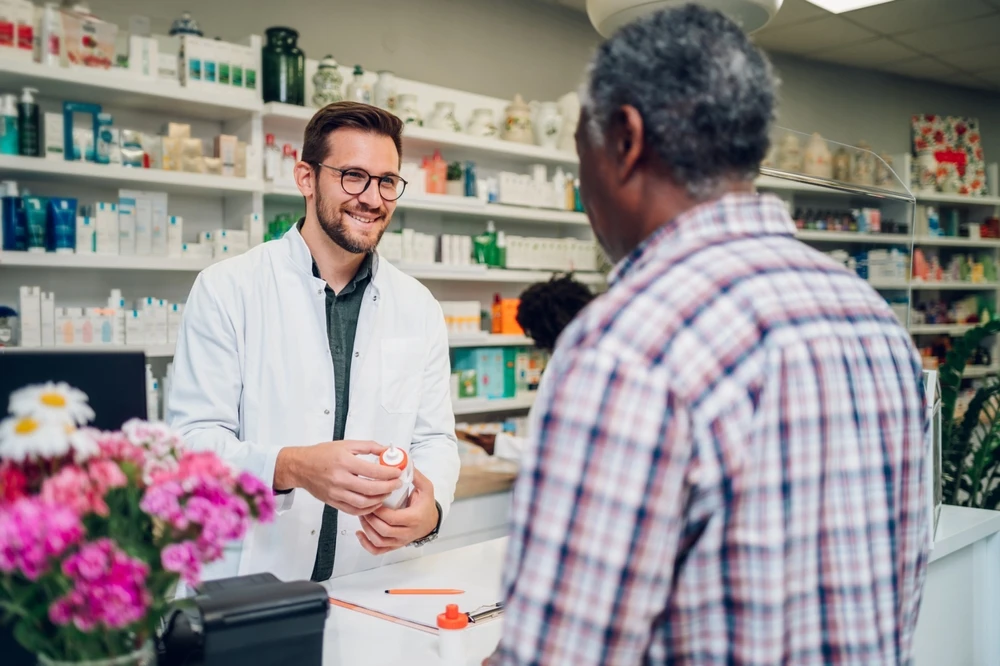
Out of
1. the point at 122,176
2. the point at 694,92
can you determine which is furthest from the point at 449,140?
the point at 694,92

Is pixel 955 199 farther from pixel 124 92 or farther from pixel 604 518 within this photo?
pixel 604 518

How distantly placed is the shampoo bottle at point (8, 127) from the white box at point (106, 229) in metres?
0.35

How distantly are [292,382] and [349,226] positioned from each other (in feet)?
1.32

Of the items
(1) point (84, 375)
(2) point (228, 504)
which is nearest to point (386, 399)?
(1) point (84, 375)

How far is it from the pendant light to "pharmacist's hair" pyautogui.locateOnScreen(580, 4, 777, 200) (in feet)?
4.27

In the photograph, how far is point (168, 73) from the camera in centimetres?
338

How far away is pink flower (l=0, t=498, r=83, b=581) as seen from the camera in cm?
73

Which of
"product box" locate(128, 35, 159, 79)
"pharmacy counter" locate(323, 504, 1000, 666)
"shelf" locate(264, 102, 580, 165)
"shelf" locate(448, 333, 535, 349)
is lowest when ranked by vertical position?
"pharmacy counter" locate(323, 504, 1000, 666)

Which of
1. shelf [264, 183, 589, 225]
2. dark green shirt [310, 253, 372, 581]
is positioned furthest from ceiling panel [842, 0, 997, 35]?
dark green shirt [310, 253, 372, 581]

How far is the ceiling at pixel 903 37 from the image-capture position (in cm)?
536

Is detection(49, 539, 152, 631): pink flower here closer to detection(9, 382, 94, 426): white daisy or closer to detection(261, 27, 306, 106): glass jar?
detection(9, 382, 94, 426): white daisy

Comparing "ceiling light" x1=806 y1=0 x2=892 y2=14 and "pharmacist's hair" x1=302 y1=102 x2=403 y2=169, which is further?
"ceiling light" x1=806 y1=0 x2=892 y2=14

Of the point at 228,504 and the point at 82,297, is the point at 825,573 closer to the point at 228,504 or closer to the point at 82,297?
the point at 228,504

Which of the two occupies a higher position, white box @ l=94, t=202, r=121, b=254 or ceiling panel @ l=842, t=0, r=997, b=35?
ceiling panel @ l=842, t=0, r=997, b=35
